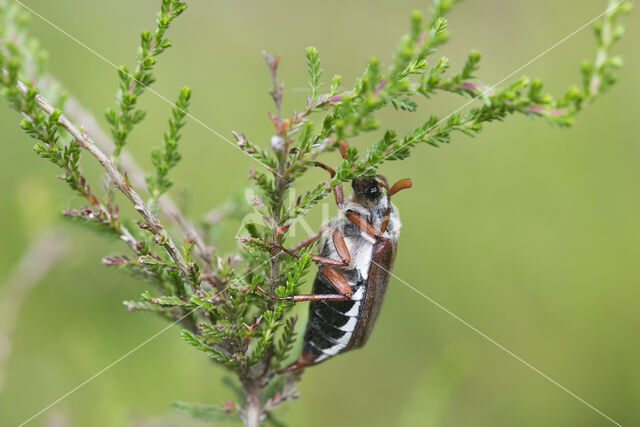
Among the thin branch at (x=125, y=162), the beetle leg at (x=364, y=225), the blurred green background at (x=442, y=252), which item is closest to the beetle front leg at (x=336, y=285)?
the beetle leg at (x=364, y=225)

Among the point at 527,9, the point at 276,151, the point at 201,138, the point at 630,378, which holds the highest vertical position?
the point at 527,9

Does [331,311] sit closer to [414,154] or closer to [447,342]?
[447,342]

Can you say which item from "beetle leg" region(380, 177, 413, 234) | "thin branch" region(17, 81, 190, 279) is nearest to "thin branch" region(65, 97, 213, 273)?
"thin branch" region(17, 81, 190, 279)

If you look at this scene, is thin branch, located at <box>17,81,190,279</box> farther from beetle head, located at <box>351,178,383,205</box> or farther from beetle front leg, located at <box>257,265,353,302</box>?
beetle head, located at <box>351,178,383,205</box>

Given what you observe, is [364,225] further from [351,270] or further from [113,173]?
[113,173]

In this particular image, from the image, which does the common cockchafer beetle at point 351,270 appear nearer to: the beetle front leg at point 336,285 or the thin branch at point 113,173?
the beetle front leg at point 336,285

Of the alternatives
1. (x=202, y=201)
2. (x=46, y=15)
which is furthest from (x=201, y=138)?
(x=46, y=15)
